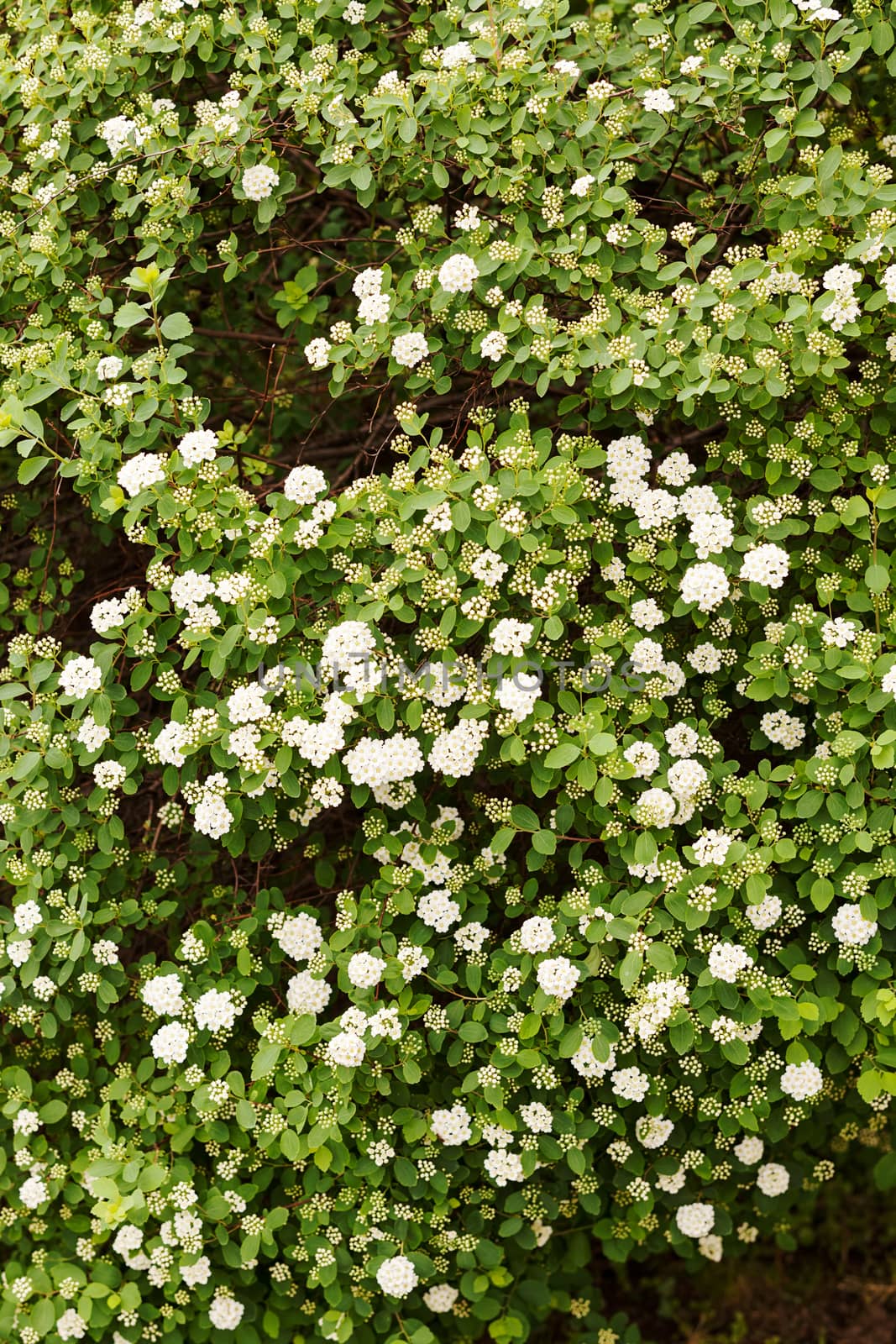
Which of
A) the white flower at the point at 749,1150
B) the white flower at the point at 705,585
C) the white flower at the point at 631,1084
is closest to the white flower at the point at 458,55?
the white flower at the point at 705,585

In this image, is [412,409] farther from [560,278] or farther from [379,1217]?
[379,1217]

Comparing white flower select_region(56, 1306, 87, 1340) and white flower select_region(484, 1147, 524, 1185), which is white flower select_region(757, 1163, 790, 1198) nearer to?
white flower select_region(484, 1147, 524, 1185)

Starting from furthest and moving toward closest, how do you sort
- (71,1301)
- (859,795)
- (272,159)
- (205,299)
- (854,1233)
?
(854,1233)
(205,299)
(71,1301)
(272,159)
(859,795)

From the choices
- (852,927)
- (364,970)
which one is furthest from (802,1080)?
(364,970)

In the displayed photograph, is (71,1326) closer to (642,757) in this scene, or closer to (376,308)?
(642,757)

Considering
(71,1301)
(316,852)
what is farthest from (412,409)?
(71,1301)
